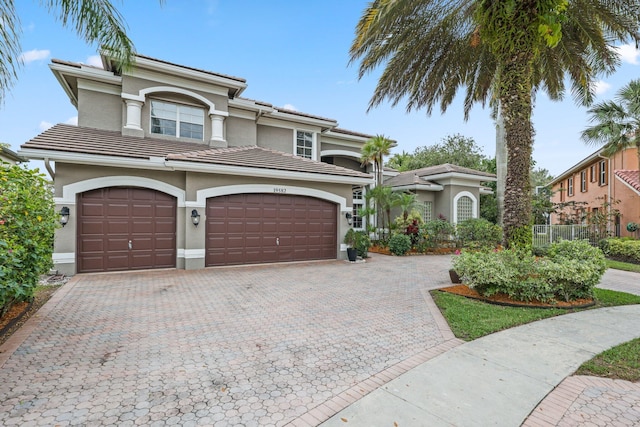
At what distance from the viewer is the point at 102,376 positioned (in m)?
3.91

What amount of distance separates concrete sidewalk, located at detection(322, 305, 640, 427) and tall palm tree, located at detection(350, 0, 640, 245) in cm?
328

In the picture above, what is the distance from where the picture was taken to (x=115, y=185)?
10766mm

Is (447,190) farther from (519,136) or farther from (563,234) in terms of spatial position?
(519,136)

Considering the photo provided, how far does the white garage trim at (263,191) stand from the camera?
11.7 meters

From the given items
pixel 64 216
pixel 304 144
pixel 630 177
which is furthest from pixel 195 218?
pixel 630 177

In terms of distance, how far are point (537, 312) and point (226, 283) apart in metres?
7.72

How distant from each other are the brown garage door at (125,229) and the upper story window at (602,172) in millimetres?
26693

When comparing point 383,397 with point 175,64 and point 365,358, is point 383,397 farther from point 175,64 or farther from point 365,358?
point 175,64

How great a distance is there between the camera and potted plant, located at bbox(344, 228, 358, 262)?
1402 cm

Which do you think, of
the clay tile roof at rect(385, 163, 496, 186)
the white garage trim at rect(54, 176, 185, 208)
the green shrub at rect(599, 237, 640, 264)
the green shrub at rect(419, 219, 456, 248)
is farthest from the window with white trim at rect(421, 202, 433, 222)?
the white garage trim at rect(54, 176, 185, 208)

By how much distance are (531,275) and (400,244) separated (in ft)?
29.6

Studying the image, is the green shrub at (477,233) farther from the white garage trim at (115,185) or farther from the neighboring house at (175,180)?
the white garage trim at (115,185)

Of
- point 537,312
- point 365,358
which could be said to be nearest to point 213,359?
point 365,358

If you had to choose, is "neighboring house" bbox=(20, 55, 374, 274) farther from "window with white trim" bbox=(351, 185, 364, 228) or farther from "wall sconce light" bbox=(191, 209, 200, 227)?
"window with white trim" bbox=(351, 185, 364, 228)
